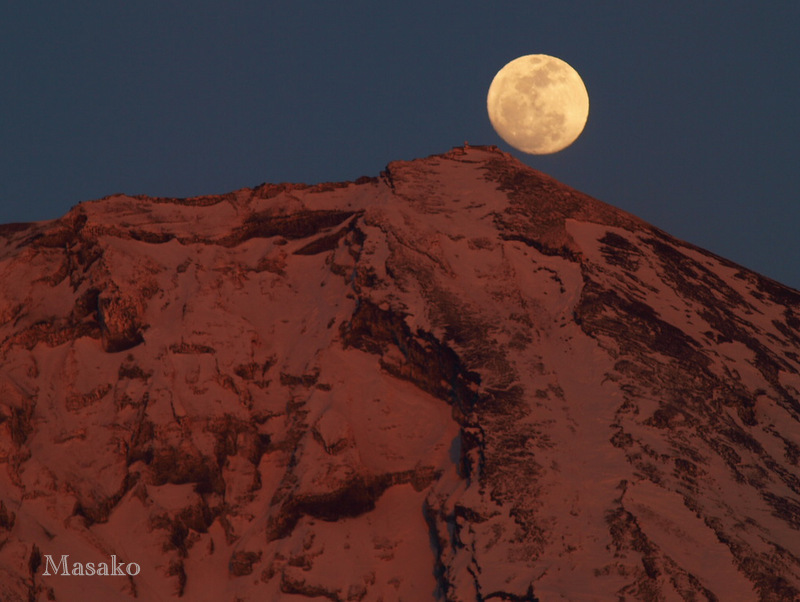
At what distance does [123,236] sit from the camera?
6769 centimetres

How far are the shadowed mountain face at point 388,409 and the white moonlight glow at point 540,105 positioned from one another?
8.40 meters

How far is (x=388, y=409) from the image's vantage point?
5669cm

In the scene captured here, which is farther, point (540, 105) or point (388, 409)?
point (540, 105)

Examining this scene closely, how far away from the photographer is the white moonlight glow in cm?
7794

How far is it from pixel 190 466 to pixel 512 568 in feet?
49.3

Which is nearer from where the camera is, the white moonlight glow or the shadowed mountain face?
the shadowed mountain face

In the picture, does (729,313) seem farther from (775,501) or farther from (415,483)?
(415,483)

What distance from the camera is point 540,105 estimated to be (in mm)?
78000

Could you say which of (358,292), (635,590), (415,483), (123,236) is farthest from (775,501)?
(123,236)

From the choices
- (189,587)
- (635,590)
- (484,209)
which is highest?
(484,209)

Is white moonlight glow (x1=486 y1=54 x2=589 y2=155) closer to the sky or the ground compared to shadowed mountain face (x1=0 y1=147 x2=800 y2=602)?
closer to the sky

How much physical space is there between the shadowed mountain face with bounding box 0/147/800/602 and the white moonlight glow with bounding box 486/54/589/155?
8.40 metres

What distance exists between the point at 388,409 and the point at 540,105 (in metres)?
28.2

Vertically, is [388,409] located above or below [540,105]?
below
